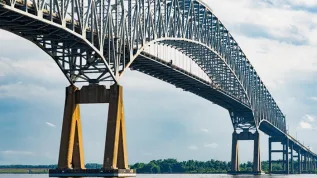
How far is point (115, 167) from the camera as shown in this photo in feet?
260

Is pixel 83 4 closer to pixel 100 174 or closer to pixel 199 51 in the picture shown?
pixel 100 174

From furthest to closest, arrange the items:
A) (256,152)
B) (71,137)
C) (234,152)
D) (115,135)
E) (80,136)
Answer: (256,152), (234,152), (80,136), (71,137), (115,135)

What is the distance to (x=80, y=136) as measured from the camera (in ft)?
273

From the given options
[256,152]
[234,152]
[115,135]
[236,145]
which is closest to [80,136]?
[115,135]

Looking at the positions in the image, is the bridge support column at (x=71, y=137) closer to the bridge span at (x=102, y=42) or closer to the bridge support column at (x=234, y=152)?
the bridge span at (x=102, y=42)

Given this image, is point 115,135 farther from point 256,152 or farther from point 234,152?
point 256,152

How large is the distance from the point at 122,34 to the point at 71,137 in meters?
14.1

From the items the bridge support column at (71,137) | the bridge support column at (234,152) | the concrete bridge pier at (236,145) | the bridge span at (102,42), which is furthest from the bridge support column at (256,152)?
the bridge support column at (71,137)

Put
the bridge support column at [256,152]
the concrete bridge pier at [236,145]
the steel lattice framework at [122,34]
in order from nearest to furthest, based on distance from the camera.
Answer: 1. the steel lattice framework at [122,34]
2. the concrete bridge pier at [236,145]
3. the bridge support column at [256,152]

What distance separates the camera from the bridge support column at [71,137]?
264 ft

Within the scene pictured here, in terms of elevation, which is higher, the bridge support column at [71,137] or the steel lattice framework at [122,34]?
the steel lattice framework at [122,34]

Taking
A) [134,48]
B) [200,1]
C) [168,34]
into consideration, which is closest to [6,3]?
[134,48]

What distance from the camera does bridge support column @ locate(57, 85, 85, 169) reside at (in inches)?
3172

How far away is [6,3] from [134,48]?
105 ft
